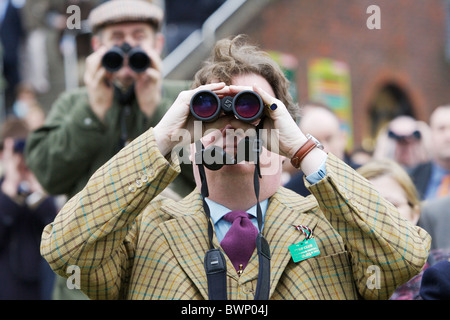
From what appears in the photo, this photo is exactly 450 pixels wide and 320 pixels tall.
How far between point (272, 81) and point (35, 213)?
311cm

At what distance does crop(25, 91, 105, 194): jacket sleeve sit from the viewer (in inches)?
141

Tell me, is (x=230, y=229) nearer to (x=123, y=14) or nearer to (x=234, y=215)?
(x=234, y=215)

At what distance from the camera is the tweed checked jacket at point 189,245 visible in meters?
2.39

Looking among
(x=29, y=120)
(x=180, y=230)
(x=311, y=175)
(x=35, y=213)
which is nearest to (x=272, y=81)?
(x=311, y=175)

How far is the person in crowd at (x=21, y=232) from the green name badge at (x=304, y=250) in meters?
3.09

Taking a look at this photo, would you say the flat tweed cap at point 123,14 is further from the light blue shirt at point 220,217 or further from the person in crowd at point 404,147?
the person in crowd at point 404,147

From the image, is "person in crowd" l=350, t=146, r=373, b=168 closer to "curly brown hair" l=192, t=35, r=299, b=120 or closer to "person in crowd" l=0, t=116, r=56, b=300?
"person in crowd" l=0, t=116, r=56, b=300

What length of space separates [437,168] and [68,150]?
2914mm

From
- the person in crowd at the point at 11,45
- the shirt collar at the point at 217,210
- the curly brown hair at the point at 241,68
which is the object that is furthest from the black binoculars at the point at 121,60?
the person in crowd at the point at 11,45

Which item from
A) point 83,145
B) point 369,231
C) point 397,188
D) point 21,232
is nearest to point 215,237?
point 369,231

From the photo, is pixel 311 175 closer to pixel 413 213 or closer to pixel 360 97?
pixel 413 213

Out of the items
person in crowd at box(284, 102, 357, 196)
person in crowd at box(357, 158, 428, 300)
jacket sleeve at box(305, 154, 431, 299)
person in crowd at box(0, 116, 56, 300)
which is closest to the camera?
jacket sleeve at box(305, 154, 431, 299)

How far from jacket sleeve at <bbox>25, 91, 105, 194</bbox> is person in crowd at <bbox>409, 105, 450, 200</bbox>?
2.65 m

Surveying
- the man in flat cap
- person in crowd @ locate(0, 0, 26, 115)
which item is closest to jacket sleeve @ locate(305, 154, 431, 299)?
the man in flat cap
